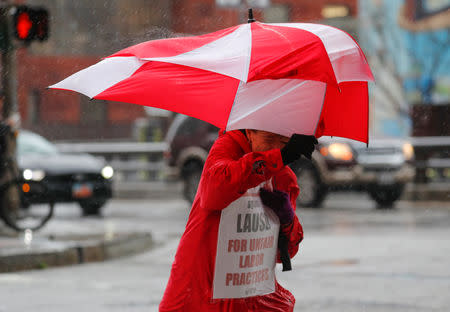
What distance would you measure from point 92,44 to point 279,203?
4215cm

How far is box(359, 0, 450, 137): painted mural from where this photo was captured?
31.4m

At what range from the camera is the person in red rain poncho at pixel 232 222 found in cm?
288

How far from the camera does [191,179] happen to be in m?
16.1

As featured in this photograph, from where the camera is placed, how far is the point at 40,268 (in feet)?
27.6

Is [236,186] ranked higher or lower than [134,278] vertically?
higher

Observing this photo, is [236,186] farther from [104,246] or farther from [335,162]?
[335,162]

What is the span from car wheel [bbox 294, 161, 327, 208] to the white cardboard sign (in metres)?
11.7

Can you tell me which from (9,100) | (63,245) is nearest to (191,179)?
(9,100)

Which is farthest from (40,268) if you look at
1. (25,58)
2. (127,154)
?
(25,58)

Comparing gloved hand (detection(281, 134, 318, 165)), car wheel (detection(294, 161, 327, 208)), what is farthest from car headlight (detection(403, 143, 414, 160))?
gloved hand (detection(281, 134, 318, 165))

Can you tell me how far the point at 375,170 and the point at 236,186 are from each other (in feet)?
40.6

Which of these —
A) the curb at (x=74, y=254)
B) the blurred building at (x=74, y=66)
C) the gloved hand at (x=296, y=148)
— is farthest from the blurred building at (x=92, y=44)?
the gloved hand at (x=296, y=148)

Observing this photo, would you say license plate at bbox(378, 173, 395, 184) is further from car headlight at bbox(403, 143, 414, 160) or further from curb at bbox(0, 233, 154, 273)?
curb at bbox(0, 233, 154, 273)

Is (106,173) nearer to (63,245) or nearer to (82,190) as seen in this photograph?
(82,190)
